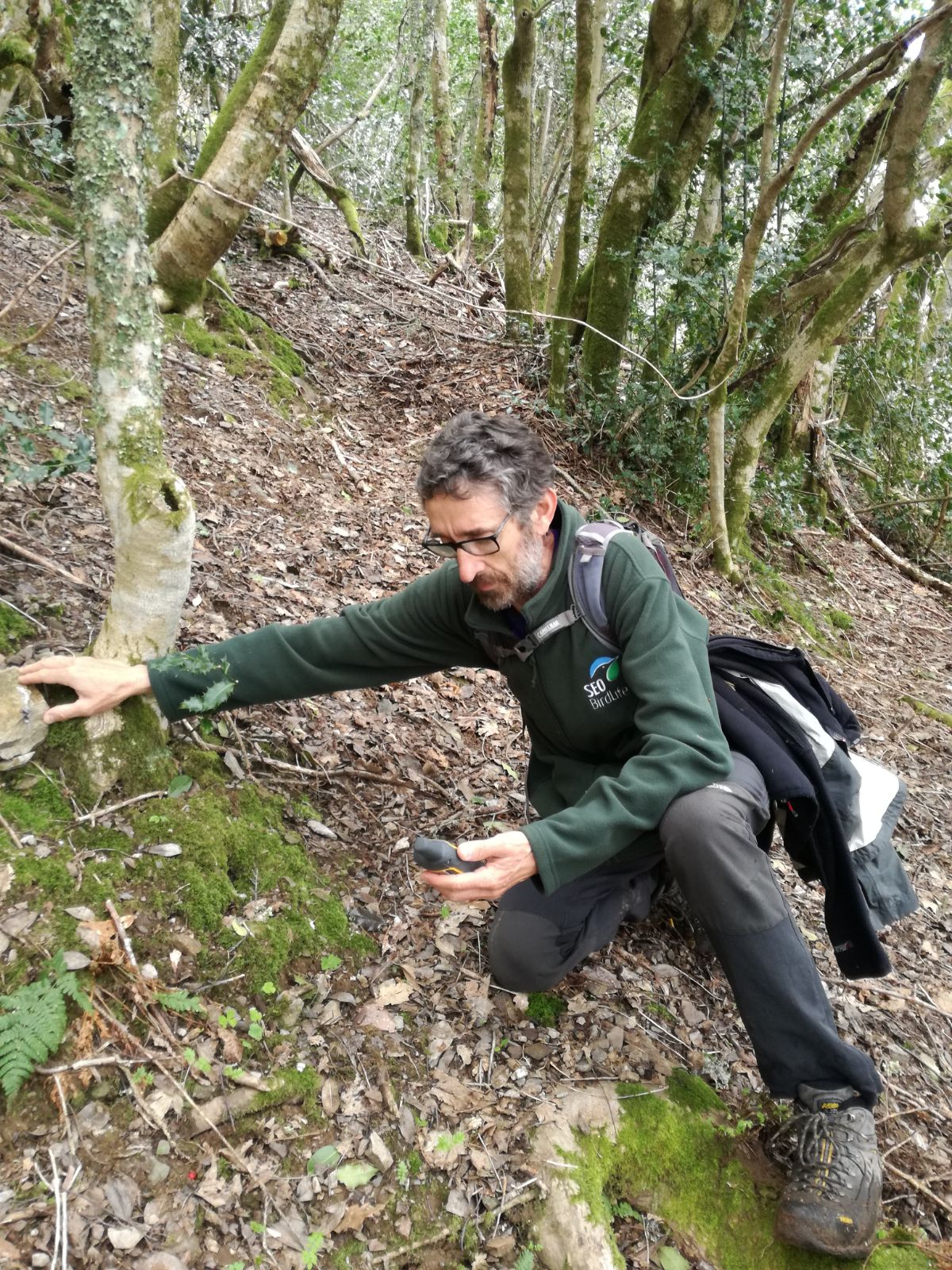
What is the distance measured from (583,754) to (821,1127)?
5.07 ft

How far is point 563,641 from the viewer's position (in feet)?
10.3

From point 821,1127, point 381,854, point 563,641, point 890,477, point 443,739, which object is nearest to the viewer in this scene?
point 821,1127

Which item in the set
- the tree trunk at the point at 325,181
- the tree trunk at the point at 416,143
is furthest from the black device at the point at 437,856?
the tree trunk at the point at 416,143

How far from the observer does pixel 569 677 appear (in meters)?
3.16

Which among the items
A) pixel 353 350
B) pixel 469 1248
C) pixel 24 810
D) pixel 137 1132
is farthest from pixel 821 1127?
pixel 353 350

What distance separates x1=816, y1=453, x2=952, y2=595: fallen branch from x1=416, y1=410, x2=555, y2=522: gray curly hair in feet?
34.8

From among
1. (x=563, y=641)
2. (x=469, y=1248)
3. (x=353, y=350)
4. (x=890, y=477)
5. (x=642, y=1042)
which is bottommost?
(x=469, y=1248)

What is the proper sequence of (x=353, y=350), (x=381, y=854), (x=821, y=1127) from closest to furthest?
(x=821, y=1127)
(x=381, y=854)
(x=353, y=350)

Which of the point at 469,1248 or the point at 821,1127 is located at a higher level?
the point at 821,1127

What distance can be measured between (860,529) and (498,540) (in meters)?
11.3

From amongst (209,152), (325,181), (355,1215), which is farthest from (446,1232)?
(325,181)

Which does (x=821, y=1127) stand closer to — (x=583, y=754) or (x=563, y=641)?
(x=583, y=754)

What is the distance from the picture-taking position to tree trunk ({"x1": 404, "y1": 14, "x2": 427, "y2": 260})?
13.1 metres

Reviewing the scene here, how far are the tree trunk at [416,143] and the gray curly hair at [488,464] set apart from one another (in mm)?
12498
